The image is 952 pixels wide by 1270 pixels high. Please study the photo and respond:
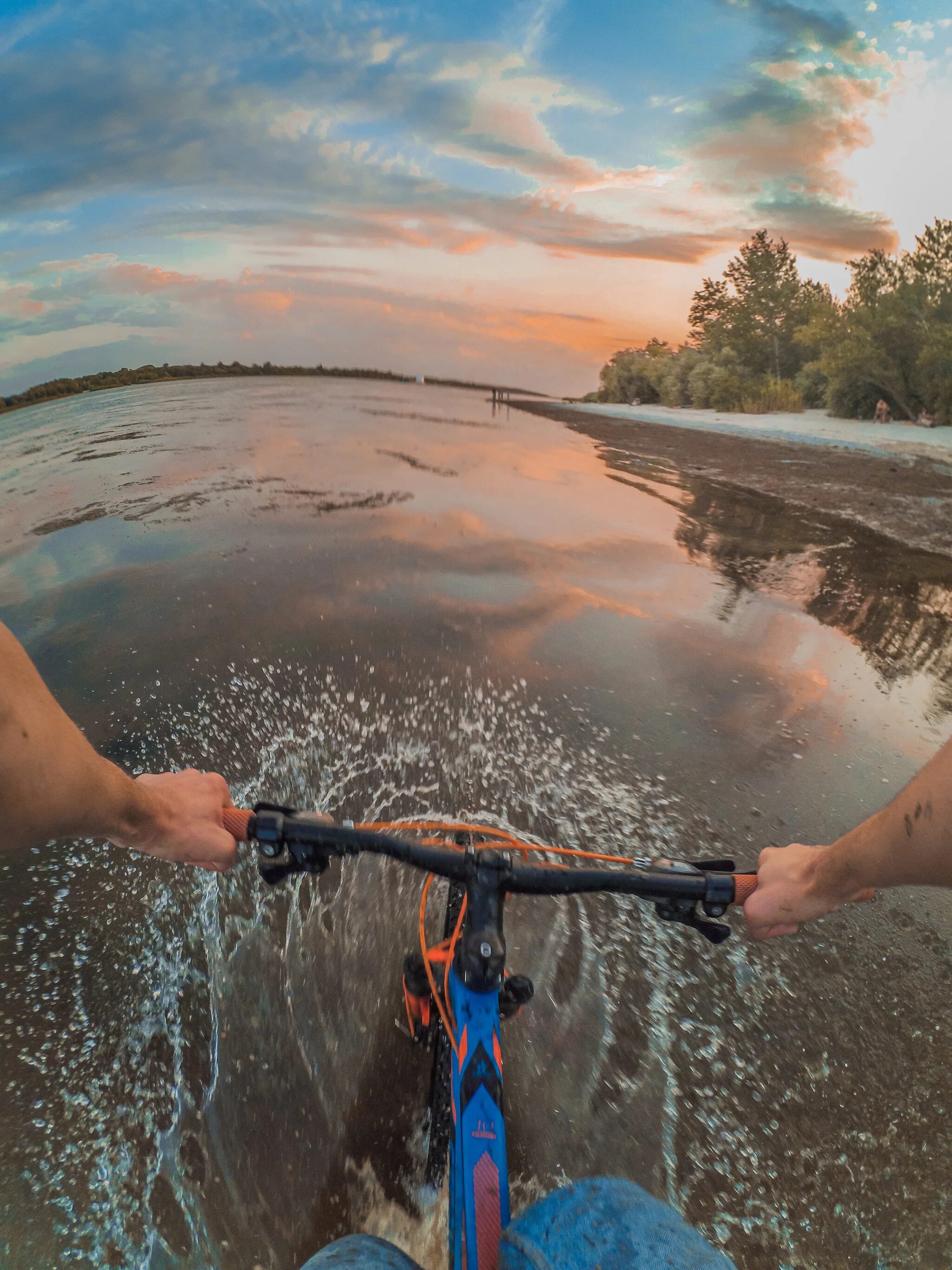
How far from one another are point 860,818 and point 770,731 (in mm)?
709

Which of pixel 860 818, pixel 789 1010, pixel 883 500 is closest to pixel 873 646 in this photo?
pixel 860 818

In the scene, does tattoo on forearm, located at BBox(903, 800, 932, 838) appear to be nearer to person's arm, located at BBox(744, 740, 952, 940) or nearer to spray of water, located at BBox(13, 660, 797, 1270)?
person's arm, located at BBox(744, 740, 952, 940)

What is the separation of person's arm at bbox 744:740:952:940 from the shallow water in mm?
1076

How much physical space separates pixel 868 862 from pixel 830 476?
34.0 feet

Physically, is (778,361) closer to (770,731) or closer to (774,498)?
(774,498)

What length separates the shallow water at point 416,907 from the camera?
1.79 meters

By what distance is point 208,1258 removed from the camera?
162cm

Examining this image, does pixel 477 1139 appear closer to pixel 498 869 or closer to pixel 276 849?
pixel 498 869

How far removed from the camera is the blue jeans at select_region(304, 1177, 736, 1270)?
3.41ft

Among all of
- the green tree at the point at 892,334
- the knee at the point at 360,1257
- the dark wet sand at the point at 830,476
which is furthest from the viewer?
the green tree at the point at 892,334

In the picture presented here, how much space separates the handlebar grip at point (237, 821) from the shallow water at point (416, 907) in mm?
1120

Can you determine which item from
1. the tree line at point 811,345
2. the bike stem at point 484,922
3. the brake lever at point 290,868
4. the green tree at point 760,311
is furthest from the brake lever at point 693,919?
the green tree at point 760,311

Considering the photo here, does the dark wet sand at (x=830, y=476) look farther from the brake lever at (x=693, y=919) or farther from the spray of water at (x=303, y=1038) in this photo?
the brake lever at (x=693, y=919)

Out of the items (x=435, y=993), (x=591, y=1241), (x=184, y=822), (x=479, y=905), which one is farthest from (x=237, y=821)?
(x=591, y=1241)
